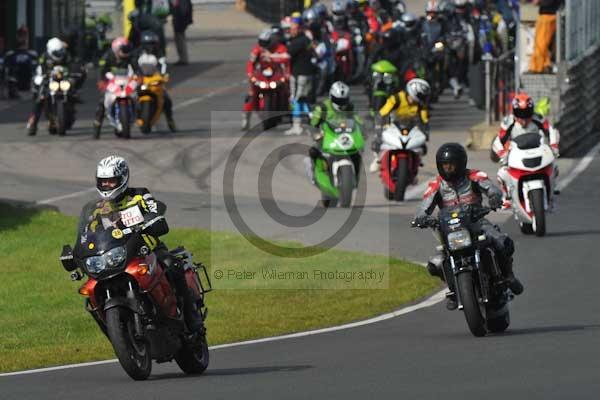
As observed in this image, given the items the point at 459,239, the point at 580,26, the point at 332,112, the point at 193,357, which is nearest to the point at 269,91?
the point at 580,26

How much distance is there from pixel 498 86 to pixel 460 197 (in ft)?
58.2

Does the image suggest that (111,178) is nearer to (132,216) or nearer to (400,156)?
(132,216)

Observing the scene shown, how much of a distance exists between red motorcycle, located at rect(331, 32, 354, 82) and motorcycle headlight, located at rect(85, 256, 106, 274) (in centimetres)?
2933

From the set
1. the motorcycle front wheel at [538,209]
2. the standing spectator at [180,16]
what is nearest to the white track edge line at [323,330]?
the motorcycle front wheel at [538,209]

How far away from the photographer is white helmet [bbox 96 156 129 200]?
12336 millimetres

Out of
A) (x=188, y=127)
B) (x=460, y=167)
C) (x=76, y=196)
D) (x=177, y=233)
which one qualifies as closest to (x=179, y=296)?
(x=460, y=167)

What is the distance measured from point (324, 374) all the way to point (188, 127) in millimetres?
22421

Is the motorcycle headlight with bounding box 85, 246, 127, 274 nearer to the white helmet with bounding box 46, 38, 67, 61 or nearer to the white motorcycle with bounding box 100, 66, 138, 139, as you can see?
the white motorcycle with bounding box 100, 66, 138, 139

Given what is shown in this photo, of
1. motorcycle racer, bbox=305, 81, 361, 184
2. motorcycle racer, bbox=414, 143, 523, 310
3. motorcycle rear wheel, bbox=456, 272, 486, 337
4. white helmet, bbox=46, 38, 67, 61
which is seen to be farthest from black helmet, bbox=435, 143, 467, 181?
white helmet, bbox=46, 38, 67, 61

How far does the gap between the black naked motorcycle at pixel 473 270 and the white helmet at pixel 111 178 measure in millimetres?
2739

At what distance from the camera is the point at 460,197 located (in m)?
14.6

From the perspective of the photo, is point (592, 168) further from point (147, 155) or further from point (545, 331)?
point (545, 331)

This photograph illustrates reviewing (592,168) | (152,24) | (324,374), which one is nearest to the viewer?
(324,374)

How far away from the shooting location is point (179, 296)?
1255 cm
